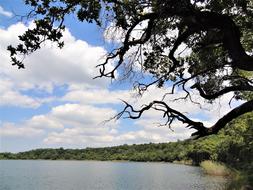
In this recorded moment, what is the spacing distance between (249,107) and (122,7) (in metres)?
3.19

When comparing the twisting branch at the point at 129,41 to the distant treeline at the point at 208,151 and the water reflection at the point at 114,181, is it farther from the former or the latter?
the water reflection at the point at 114,181

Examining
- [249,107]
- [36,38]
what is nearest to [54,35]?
[36,38]

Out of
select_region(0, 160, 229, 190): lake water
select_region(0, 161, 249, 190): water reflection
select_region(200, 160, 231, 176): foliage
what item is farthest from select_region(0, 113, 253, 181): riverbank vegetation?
select_region(0, 160, 229, 190): lake water

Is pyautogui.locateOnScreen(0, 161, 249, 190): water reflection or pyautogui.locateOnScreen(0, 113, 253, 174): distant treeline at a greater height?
pyautogui.locateOnScreen(0, 113, 253, 174): distant treeline

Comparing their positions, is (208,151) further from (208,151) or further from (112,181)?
(112,181)

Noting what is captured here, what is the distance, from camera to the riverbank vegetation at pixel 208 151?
47675 millimetres

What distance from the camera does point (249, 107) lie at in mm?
9211

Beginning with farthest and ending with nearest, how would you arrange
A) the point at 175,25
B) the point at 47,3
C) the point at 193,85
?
the point at 193,85
the point at 175,25
the point at 47,3

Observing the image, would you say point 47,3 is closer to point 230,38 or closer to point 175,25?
point 175,25

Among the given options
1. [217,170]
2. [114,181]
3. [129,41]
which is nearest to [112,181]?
[114,181]

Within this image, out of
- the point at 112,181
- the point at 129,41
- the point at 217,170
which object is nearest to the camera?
the point at 129,41

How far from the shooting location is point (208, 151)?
10356 centimetres

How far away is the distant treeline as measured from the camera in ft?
158

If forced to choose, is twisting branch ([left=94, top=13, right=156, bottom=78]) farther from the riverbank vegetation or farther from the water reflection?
the water reflection
